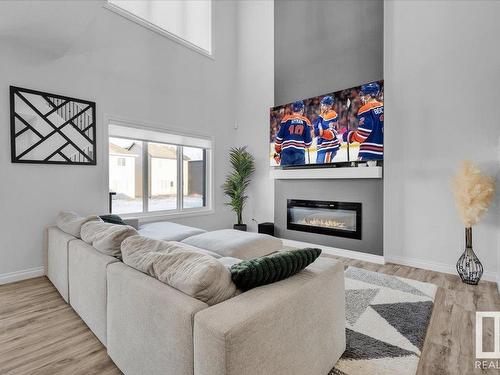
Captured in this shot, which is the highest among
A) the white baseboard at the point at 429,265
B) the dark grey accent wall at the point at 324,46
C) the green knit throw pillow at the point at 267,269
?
the dark grey accent wall at the point at 324,46

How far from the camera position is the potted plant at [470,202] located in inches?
111

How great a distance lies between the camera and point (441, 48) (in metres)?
3.33

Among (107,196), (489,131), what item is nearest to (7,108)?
(107,196)

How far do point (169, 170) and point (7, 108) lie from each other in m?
2.30

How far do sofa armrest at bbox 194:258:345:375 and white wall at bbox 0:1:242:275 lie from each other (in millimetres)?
3213

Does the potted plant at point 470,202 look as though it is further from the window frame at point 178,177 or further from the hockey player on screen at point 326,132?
the window frame at point 178,177

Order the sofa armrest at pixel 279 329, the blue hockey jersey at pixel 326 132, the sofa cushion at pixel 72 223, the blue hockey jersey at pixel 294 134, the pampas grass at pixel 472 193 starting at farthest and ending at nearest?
the blue hockey jersey at pixel 294 134, the blue hockey jersey at pixel 326 132, the pampas grass at pixel 472 193, the sofa cushion at pixel 72 223, the sofa armrest at pixel 279 329

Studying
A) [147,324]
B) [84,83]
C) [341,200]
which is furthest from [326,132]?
[147,324]

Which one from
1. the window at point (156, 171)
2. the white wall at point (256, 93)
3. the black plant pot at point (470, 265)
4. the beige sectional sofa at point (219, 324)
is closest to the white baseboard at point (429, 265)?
the black plant pot at point (470, 265)

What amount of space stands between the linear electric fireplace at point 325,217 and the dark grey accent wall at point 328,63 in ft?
0.28

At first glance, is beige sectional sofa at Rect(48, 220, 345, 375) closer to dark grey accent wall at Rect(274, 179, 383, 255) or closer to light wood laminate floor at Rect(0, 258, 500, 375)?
light wood laminate floor at Rect(0, 258, 500, 375)

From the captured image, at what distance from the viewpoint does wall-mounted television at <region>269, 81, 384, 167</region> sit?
3.67 meters

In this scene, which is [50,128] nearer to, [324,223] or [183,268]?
[183,268]

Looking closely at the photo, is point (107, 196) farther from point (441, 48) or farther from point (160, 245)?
point (441, 48)
